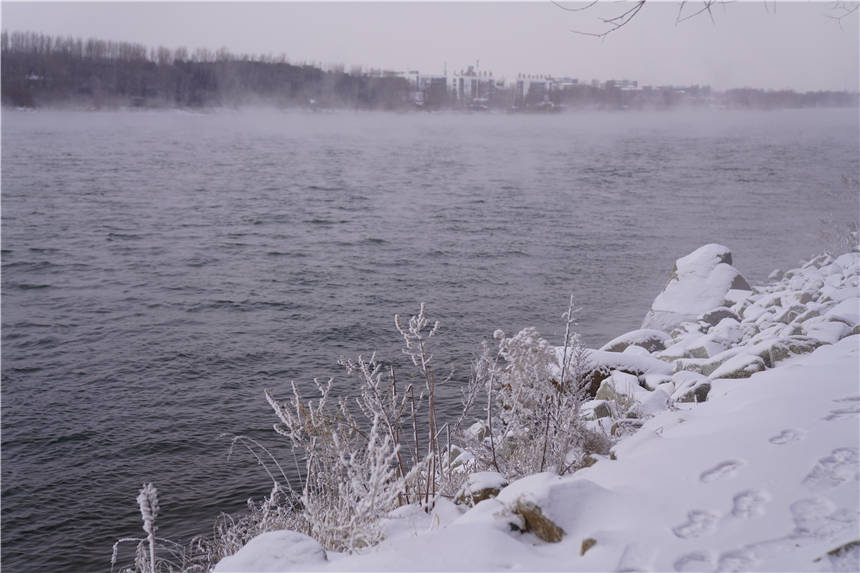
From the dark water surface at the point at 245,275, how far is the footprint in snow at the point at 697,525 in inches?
170

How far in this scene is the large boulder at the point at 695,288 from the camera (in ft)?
34.1

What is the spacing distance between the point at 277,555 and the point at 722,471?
1860 millimetres

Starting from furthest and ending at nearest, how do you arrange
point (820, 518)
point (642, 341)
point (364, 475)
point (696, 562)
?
point (642, 341) → point (364, 475) → point (820, 518) → point (696, 562)

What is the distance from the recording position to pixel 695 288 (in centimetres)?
1119

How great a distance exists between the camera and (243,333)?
10656 millimetres

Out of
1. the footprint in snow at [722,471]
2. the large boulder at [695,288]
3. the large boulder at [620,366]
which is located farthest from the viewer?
the large boulder at [695,288]

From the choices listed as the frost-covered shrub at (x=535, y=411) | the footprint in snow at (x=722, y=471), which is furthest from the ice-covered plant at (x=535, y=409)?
the footprint in snow at (x=722, y=471)

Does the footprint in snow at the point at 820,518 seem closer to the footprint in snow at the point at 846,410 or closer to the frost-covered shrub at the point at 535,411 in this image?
the footprint in snow at the point at 846,410

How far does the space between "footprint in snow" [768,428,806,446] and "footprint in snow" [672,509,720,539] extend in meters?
0.72

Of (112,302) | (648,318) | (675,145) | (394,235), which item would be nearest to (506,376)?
(648,318)

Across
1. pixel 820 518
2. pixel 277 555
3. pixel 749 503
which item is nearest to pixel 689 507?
pixel 749 503

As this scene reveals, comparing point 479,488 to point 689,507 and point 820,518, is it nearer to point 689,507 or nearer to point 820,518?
point 689,507

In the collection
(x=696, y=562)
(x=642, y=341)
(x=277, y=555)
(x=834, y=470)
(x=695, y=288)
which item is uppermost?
(x=834, y=470)

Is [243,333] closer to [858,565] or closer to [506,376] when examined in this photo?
[506,376]
